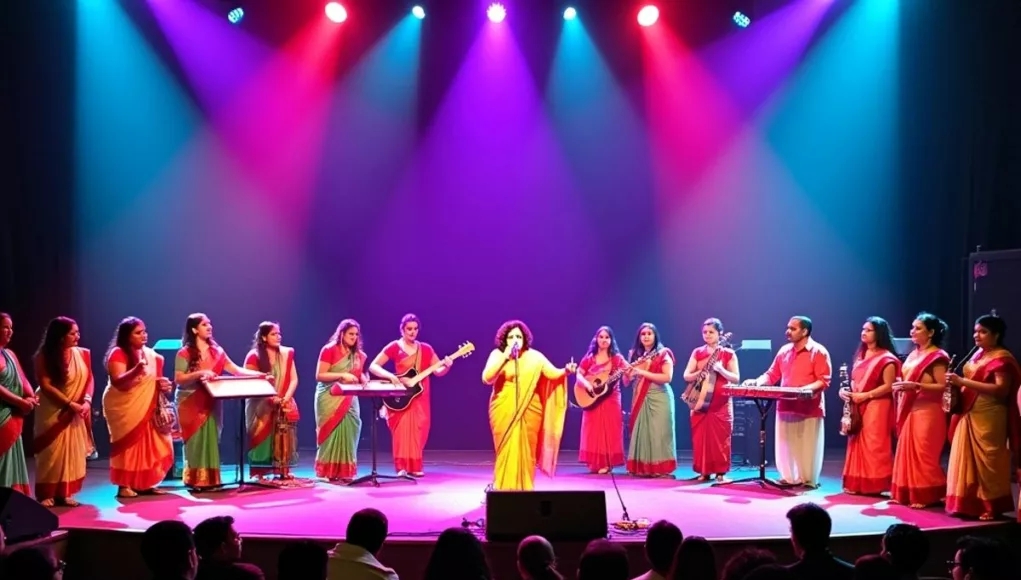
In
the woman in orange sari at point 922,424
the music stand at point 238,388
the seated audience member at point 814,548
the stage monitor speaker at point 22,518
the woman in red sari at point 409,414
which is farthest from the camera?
the woman in red sari at point 409,414

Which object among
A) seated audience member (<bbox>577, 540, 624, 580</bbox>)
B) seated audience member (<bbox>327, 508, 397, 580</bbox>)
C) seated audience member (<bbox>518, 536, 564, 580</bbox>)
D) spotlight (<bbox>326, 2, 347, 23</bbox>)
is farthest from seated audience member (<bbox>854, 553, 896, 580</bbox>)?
spotlight (<bbox>326, 2, 347, 23</bbox>)

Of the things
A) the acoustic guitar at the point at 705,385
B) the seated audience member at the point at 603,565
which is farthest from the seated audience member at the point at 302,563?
the acoustic guitar at the point at 705,385

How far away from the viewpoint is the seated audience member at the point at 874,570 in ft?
12.0

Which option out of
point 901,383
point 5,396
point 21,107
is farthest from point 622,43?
point 5,396

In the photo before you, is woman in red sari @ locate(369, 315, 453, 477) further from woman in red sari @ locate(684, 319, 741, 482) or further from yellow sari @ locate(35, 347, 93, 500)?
yellow sari @ locate(35, 347, 93, 500)

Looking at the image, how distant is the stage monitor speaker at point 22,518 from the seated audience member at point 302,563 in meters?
3.04

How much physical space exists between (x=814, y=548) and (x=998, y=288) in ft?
21.4

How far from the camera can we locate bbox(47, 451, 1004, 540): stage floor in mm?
6746

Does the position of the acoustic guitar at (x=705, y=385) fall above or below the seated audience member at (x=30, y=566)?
above

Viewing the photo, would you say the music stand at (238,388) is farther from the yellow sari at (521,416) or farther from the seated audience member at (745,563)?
the seated audience member at (745,563)

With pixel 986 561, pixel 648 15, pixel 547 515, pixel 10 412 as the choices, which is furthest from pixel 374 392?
pixel 648 15

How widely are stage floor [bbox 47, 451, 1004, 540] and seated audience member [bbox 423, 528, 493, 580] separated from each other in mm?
2527

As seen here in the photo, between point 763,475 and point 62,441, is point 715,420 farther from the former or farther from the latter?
point 62,441

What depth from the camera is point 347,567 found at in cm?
405
